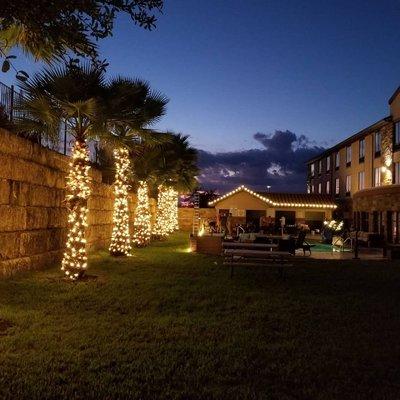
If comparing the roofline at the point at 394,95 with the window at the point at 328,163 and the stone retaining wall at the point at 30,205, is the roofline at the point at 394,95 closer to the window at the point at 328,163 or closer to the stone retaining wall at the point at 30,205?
the window at the point at 328,163

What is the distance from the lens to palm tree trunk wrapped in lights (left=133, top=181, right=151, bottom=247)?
2419cm

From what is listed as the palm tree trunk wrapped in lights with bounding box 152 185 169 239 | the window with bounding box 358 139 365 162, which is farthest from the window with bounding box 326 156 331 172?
the palm tree trunk wrapped in lights with bounding box 152 185 169 239

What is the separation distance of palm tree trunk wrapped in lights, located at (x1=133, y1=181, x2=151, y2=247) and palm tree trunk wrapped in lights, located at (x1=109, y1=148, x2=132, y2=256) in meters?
5.31

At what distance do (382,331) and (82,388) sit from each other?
183 inches

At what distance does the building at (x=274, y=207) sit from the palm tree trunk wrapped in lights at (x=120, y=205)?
71.4 feet

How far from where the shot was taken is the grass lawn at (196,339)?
16.4 feet

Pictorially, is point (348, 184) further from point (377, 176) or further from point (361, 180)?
point (377, 176)

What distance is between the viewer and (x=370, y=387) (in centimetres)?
511

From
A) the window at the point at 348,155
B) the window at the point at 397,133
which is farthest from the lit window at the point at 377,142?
the window at the point at 348,155

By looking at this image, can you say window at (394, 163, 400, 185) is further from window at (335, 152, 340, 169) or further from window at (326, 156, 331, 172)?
window at (326, 156, 331, 172)

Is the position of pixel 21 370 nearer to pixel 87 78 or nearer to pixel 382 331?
pixel 382 331

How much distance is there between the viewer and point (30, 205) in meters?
12.6

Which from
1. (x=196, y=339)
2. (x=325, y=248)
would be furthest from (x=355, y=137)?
(x=196, y=339)

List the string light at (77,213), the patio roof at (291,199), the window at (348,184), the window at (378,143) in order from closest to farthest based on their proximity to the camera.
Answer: the string light at (77,213) → the window at (378,143) → the patio roof at (291,199) → the window at (348,184)
